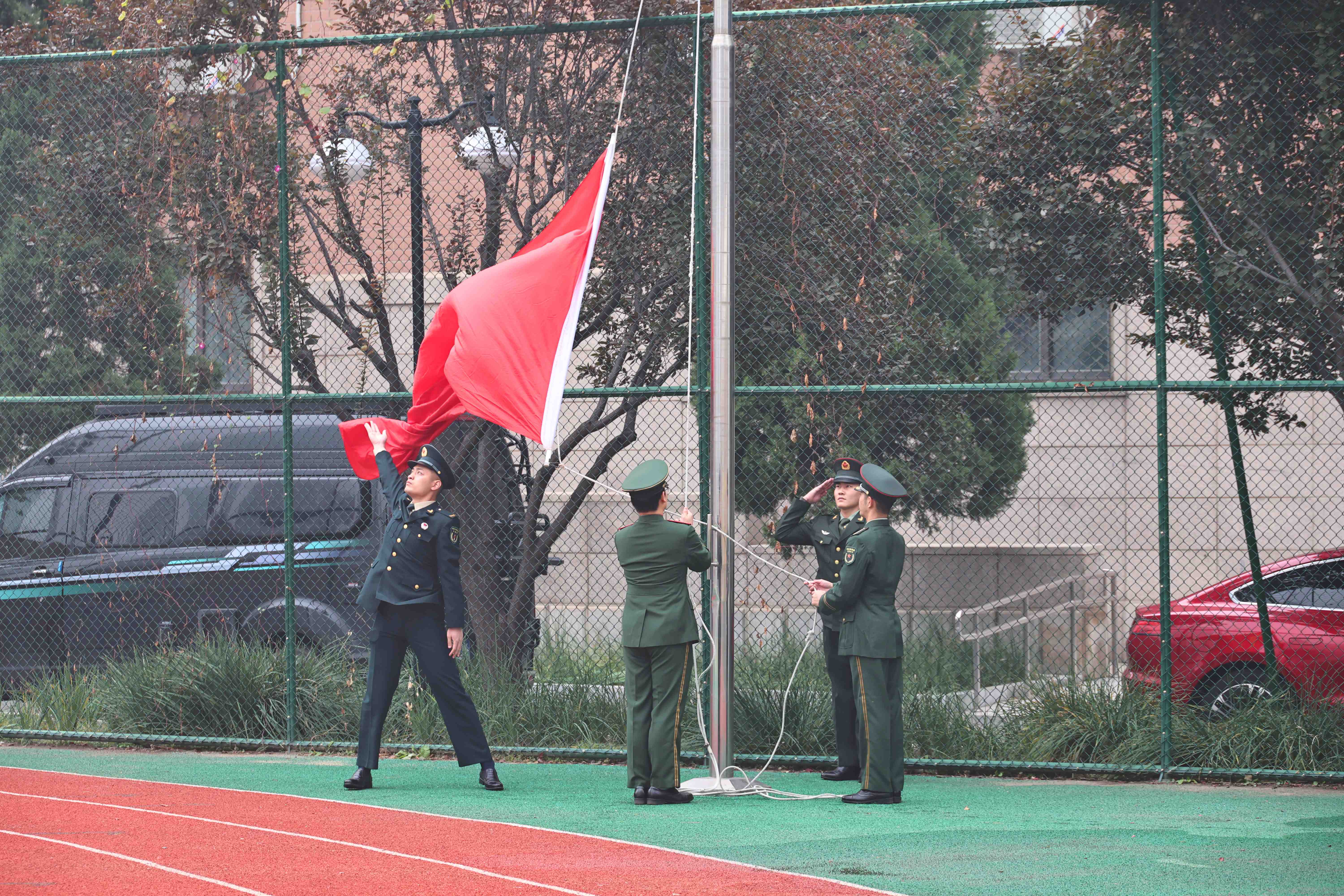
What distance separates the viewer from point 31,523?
12.5 m

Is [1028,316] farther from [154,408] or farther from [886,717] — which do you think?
[154,408]

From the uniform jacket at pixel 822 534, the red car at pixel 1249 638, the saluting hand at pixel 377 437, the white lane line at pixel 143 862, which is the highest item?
the saluting hand at pixel 377 437

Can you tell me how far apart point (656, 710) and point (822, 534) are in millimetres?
1653

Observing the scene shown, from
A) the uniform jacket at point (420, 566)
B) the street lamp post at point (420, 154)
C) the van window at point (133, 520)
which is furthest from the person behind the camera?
the van window at point (133, 520)

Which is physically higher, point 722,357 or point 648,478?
point 722,357

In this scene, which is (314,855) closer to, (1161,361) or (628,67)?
(628,67)

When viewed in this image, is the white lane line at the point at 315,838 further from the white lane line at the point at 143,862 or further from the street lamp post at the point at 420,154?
the street lamp post at the point at 420,154

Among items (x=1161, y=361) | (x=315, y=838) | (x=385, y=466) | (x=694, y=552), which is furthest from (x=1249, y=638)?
(x=315, y=838)

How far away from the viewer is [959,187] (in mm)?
11836

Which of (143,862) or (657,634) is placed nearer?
(143,862)

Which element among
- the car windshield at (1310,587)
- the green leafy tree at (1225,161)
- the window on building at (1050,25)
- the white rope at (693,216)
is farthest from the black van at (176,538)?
the car windshield at (1310,587)

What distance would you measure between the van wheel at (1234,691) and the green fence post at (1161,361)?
53 centimetres

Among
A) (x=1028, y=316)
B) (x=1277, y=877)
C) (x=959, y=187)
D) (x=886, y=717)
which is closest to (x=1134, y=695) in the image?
(x=886, y=717)

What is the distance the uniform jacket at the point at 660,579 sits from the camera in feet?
26.5
